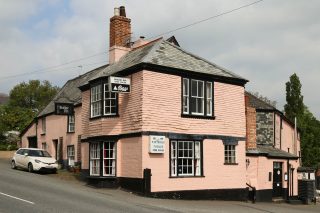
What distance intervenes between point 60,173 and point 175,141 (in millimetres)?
10647

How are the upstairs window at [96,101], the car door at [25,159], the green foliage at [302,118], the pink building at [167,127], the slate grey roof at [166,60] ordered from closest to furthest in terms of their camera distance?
the pink building at [167,127]
the slate grey roof at [166,60]
the upstairs window at [96,101]
the car door at [25,159]
the green foliage at [302,118]

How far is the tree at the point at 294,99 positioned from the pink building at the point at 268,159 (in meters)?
19.8

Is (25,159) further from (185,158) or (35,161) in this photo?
(185,158)

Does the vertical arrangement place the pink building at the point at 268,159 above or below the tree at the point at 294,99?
below

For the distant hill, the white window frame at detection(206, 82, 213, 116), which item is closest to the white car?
the white window frame at detection(206, 82, 213, 116)

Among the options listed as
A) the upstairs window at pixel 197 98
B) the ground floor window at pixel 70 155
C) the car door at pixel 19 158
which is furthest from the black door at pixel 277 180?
the car door at pixel 19 158

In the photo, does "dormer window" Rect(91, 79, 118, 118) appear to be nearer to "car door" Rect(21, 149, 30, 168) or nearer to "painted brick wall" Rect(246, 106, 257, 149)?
"car door" Rect(21, 149, 30, 168)

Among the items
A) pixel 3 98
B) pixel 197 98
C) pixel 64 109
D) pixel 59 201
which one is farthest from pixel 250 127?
pixel 3 98

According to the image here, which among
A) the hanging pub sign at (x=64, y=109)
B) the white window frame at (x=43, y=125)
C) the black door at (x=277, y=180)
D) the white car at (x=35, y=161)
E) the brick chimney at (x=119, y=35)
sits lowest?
the black door at (x=277, y=180)

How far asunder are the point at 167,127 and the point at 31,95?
183ft

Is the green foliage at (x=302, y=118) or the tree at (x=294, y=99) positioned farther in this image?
the tree at (x=294, y=99)

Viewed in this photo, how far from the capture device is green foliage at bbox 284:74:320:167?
54.9 meters

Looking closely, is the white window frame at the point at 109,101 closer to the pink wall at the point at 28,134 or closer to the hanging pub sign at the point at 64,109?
the hanging pub sign at the point at 64,109

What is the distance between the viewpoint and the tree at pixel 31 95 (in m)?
73.7
